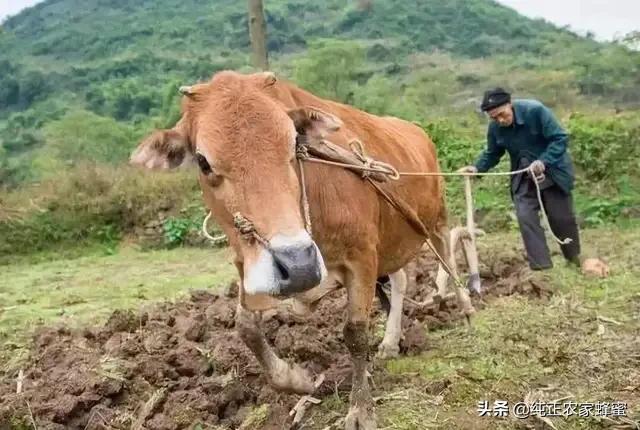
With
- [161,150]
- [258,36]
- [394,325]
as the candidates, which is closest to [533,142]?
[394,325]

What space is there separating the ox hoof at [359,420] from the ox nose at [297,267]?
44.2 inches

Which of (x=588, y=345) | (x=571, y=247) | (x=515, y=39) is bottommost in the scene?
(x=515, y=39)

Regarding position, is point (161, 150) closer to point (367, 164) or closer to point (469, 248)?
point (367, 164)

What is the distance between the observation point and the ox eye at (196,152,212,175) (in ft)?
12.6

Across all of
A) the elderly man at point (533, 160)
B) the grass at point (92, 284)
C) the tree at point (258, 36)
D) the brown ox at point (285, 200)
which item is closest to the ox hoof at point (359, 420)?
the brown ox at point (285, 200)

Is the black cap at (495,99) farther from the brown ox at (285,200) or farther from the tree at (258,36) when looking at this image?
the tree at (258,36)

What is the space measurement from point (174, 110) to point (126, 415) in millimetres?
18068

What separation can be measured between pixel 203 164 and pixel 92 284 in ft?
24.6

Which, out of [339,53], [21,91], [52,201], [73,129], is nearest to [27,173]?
[73,129]

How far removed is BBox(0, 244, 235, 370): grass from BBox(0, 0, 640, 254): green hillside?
1.69 meters

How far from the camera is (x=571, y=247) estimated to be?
8094mm

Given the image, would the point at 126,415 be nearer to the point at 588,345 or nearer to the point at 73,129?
the point at 588,345

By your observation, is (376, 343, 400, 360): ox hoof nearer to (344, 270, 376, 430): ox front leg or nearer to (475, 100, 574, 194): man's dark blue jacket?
(344, 270, 376, 430): ox front leg

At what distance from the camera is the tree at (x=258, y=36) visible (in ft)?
49.7
